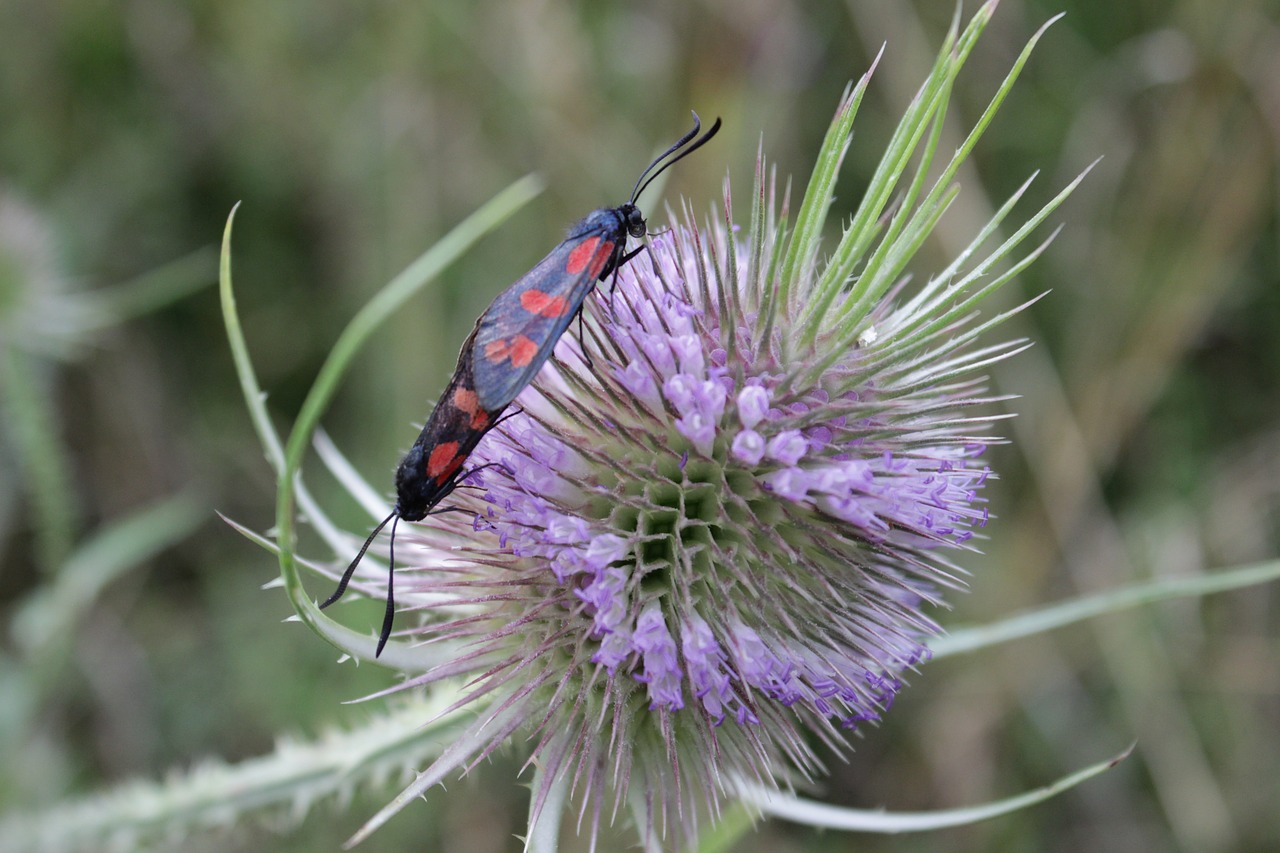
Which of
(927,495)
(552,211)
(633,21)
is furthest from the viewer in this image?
(633,21)

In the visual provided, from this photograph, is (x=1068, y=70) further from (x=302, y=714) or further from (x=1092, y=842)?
(x=302, y=714)

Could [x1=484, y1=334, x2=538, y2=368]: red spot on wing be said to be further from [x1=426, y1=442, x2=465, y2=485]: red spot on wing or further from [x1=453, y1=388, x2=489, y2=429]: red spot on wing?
[x1=426, y1=442, x2=465, y2=485]: red spot on wing

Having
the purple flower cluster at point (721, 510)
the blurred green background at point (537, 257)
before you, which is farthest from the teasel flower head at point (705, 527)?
the blurred green background at point (537, 257)

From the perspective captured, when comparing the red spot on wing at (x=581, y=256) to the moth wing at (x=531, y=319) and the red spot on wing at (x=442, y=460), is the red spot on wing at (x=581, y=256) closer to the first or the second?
the moth wing at (x=531, y=319)

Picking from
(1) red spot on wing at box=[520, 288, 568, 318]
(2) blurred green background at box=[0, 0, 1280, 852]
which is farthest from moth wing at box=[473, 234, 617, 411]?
(2) blurred green background at box=[0, 0, 1280, 852]

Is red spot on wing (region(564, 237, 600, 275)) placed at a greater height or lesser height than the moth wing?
greater

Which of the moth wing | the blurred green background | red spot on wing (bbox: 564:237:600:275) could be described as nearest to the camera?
the moth wing

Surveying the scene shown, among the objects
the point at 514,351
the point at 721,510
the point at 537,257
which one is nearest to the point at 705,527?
the point at 721,510

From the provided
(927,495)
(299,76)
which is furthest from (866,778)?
(299,76)

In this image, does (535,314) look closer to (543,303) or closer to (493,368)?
(543,303)
